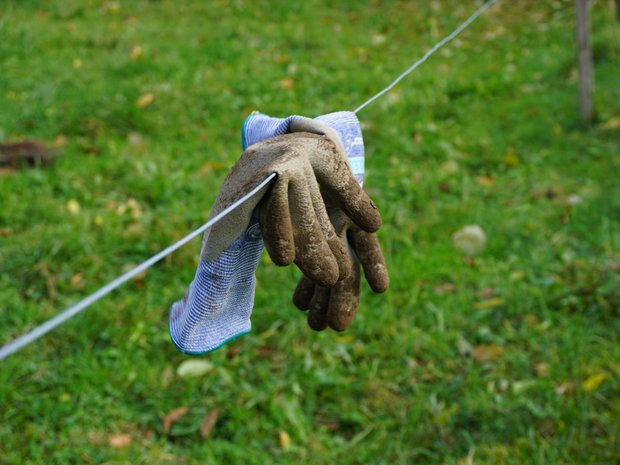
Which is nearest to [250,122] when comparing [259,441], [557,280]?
[259,441]

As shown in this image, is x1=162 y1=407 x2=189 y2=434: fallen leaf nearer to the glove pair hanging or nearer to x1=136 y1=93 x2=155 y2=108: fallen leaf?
the glove pair hanging

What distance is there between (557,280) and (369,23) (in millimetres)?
3728

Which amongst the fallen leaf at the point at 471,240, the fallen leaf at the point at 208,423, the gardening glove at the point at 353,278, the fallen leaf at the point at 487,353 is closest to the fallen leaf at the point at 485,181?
the fallen leaf at the point at 471,240

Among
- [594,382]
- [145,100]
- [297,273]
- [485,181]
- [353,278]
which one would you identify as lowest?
[485,181]

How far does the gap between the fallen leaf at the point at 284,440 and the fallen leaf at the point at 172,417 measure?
35 cm

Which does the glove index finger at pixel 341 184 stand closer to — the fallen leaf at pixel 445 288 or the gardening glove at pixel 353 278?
the gardening glove at pixel 353 278

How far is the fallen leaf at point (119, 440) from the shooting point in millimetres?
2255

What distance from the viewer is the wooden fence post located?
391 centimetres

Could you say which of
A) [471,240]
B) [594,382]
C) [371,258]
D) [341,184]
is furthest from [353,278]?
[471,240]

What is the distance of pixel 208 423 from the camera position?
2.34 meters

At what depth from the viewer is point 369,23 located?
5.97m

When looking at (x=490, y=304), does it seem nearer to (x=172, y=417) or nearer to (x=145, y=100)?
(x=172, y=417)

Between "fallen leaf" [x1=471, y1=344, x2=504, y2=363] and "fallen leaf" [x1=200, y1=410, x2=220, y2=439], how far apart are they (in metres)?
1.01

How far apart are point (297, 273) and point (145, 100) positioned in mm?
1921
